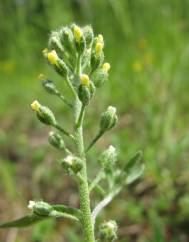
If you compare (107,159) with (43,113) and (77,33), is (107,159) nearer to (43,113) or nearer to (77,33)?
(43,113)

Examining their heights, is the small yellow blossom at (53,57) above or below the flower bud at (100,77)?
above

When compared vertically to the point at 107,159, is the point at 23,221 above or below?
below

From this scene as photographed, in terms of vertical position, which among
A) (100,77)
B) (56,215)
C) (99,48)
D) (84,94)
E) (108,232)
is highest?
(99,48)

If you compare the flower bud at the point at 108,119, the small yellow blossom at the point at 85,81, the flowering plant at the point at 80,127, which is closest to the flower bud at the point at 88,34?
the flowering plant at the point at 80,127

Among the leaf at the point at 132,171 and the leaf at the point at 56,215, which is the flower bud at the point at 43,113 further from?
the leaf at the point at 132,171

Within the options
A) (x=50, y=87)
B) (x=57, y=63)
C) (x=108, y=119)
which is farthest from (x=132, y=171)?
(x=57, y=63)

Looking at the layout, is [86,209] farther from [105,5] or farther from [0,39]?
[0,39]
